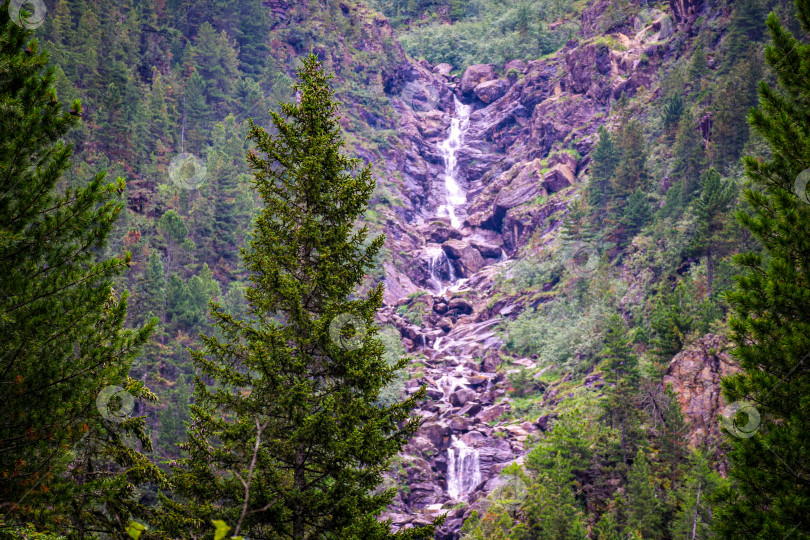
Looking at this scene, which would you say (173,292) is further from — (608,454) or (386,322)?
(608,454)

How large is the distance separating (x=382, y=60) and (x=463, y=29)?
31.3 m

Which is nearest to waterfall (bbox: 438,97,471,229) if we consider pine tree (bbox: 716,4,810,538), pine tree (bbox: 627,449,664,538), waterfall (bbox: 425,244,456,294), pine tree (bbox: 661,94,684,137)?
waterfall (bbox: 425,244,456,294)

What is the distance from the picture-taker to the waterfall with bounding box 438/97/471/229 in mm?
88812

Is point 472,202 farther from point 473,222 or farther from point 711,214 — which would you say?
point 711,214

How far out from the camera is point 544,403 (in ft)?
140

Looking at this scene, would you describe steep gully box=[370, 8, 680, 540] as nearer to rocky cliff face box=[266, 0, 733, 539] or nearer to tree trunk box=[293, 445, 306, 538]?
rocky cliff face box=[266, 0, 733, 539]

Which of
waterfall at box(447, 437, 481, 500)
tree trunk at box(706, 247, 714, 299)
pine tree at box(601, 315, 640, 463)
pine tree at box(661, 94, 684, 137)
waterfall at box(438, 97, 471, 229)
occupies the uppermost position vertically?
waterfall at box(438, 97, 471, 229)

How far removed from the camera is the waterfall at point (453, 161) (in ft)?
291

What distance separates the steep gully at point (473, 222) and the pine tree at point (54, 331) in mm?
28529

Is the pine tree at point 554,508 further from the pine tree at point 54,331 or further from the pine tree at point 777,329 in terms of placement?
the pine tree at point 54,331

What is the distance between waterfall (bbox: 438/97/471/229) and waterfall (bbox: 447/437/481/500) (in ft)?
156

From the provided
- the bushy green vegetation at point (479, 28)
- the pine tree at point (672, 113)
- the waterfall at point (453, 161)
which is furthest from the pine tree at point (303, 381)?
the bushy green vegetation at point (479, 28)

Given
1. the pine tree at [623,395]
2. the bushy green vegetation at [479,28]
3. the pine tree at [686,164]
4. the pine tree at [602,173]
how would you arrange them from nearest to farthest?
the pine tree at [623,395]
the pine tree at [686,164]
the pine tree at [602,173]
the bushy green vegetation at [479,28]

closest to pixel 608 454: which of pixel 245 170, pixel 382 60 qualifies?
pixel 245 170
